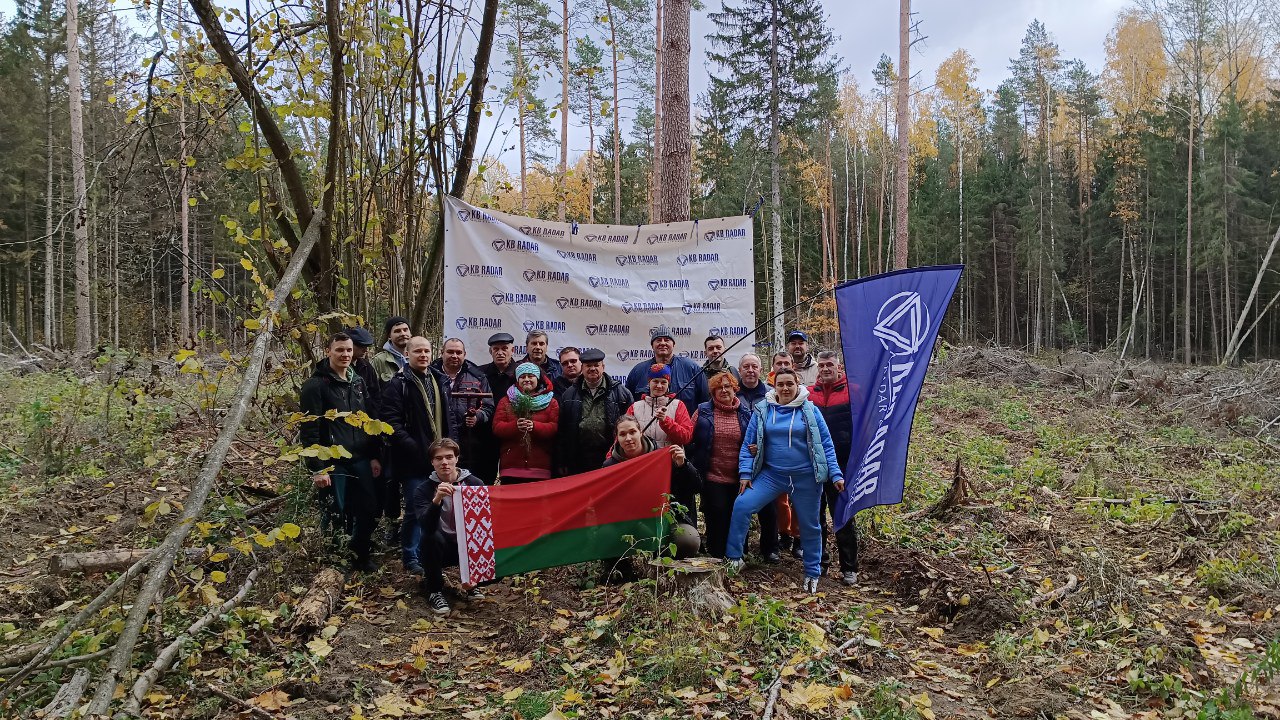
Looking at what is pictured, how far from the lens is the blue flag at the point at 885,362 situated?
514 cm

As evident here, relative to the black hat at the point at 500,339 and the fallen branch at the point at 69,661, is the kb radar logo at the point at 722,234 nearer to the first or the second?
the black hat at the point at 500,339

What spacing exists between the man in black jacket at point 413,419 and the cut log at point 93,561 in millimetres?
1473

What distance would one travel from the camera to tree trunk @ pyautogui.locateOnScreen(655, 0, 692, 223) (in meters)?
7.51

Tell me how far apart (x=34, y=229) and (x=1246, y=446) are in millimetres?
36245

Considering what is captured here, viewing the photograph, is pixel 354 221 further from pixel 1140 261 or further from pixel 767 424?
pixel 1140 261

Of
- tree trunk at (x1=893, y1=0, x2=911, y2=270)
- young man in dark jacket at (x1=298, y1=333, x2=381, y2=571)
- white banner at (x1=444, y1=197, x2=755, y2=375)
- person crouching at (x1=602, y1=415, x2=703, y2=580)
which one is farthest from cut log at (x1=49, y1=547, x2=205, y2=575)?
tree trunk at (x1=893, y1=0, x2=911, y2=270)

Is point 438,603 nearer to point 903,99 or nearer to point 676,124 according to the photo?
point 676,124

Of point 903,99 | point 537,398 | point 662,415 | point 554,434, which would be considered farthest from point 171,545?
point 903,99

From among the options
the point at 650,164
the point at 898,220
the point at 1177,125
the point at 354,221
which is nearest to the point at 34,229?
the point at 650,164

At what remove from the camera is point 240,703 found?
358 centimetres

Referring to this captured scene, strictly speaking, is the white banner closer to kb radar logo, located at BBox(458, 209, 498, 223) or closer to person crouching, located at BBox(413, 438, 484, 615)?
kb radar logo, located at BBox(458, 209, 498, 223)

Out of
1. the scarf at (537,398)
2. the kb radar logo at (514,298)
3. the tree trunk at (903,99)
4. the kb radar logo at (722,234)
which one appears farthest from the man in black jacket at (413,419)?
the tree trunk at (903,99)

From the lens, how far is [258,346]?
373 centimetres

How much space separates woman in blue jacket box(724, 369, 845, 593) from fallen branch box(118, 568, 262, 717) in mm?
3528
